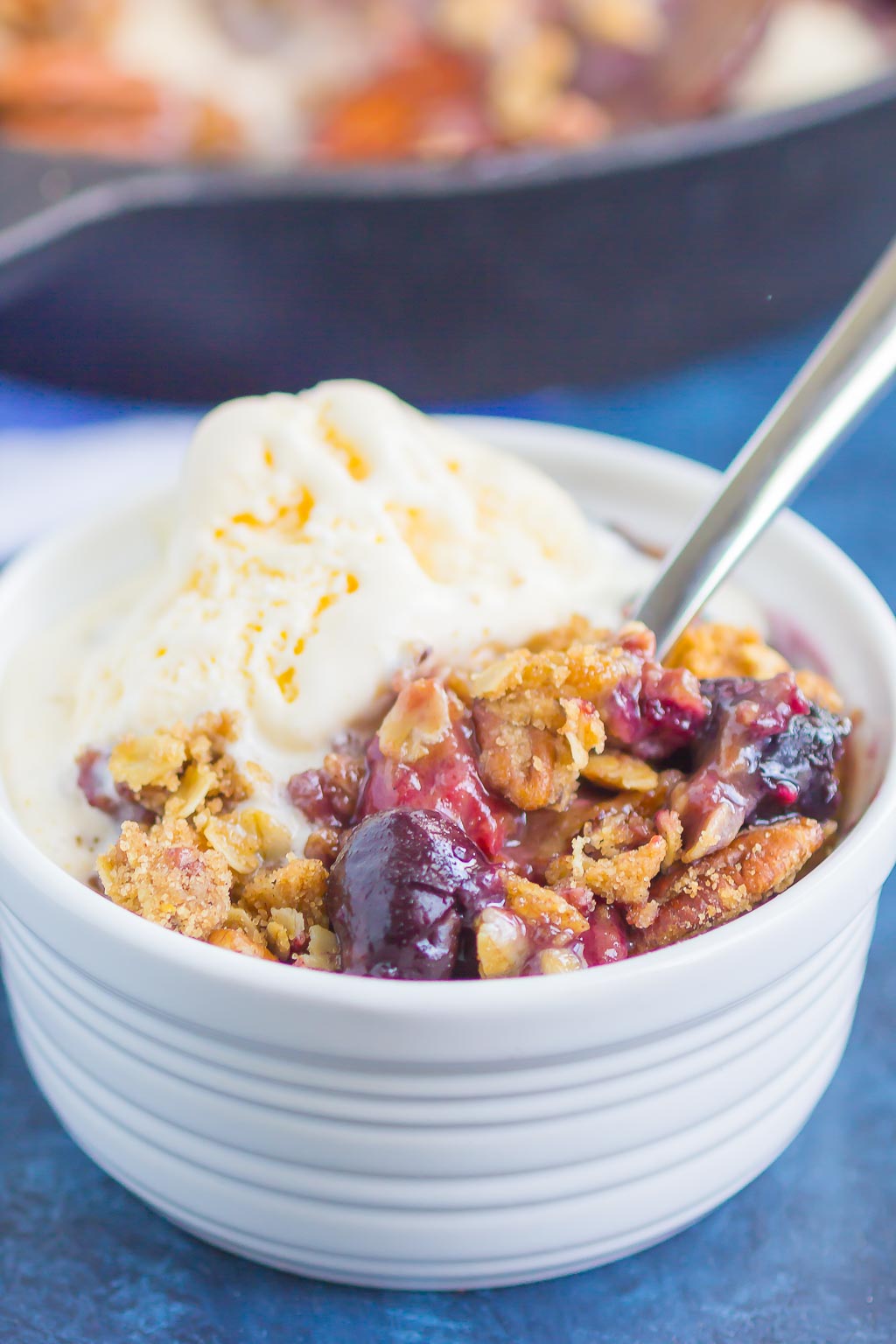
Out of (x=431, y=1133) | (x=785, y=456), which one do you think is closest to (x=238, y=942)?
(x=431, y=1133)

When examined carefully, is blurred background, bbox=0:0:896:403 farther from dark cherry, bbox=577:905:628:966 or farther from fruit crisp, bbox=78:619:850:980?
dark cherry, bbox=577:905:628:966

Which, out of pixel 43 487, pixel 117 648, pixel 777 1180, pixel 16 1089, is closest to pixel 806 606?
pixel 777 1180

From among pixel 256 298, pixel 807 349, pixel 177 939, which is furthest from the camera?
pixel 807 349

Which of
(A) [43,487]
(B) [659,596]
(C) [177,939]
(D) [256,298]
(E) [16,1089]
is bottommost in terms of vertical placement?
(A) [43,487]

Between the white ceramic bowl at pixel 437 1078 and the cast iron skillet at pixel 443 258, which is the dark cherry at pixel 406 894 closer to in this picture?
the white ceramic bowl at pixel 437 1078

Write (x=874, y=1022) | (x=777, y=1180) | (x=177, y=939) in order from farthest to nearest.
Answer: (x=874, y=1022) < (x=777, y=1180) < (x=177, y=939)

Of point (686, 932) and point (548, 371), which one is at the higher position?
point (686, 932)

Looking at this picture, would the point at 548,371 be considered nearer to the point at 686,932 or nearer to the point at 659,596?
the point at 659,596

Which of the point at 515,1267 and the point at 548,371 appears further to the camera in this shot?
the point at 548,371
